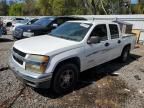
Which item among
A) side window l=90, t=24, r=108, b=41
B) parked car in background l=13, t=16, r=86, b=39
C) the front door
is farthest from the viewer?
parked car in background l=13, t=16, r=86, b=39

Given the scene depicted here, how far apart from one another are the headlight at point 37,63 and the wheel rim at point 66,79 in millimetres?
678

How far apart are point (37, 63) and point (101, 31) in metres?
2.74

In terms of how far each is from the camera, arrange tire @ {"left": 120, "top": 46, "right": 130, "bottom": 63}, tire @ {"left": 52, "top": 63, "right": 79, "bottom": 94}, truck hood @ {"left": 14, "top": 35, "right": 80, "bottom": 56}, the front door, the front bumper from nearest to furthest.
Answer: the front bumper
truck hood @ {"left": 14, "top": 35, "right": 80, "bottom": 56}
tire @ {"left": 52, "top": 63, "right": 79, "bottom": 94}
the front door
tire @ {"left": 120, "top": 46, "right": 130, "bottom": 63}

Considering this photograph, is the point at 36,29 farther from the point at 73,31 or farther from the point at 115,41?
A: the point at 73,31

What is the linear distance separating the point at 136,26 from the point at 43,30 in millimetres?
7137

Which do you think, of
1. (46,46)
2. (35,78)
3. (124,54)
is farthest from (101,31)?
(35,78)

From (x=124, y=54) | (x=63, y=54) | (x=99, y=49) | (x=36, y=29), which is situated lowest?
(x=124, y=54)

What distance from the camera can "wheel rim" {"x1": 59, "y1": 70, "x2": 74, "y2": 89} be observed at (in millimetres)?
5461

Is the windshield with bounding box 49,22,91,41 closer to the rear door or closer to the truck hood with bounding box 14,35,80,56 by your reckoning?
the truck hood with bounding box 14,35,80,56

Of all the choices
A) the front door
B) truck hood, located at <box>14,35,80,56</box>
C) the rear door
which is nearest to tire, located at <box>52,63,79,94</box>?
truck hood, located at <box>14,35,80,56</box>

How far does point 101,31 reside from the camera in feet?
22.7

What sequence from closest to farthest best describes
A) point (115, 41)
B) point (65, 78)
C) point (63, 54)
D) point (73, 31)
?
point (63, 54)
point (65, 78)
point (73, 31)
point (115, 41)

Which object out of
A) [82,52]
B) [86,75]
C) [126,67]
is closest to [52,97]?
[82,52]

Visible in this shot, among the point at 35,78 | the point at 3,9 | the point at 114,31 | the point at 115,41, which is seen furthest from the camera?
the point at 3,9
